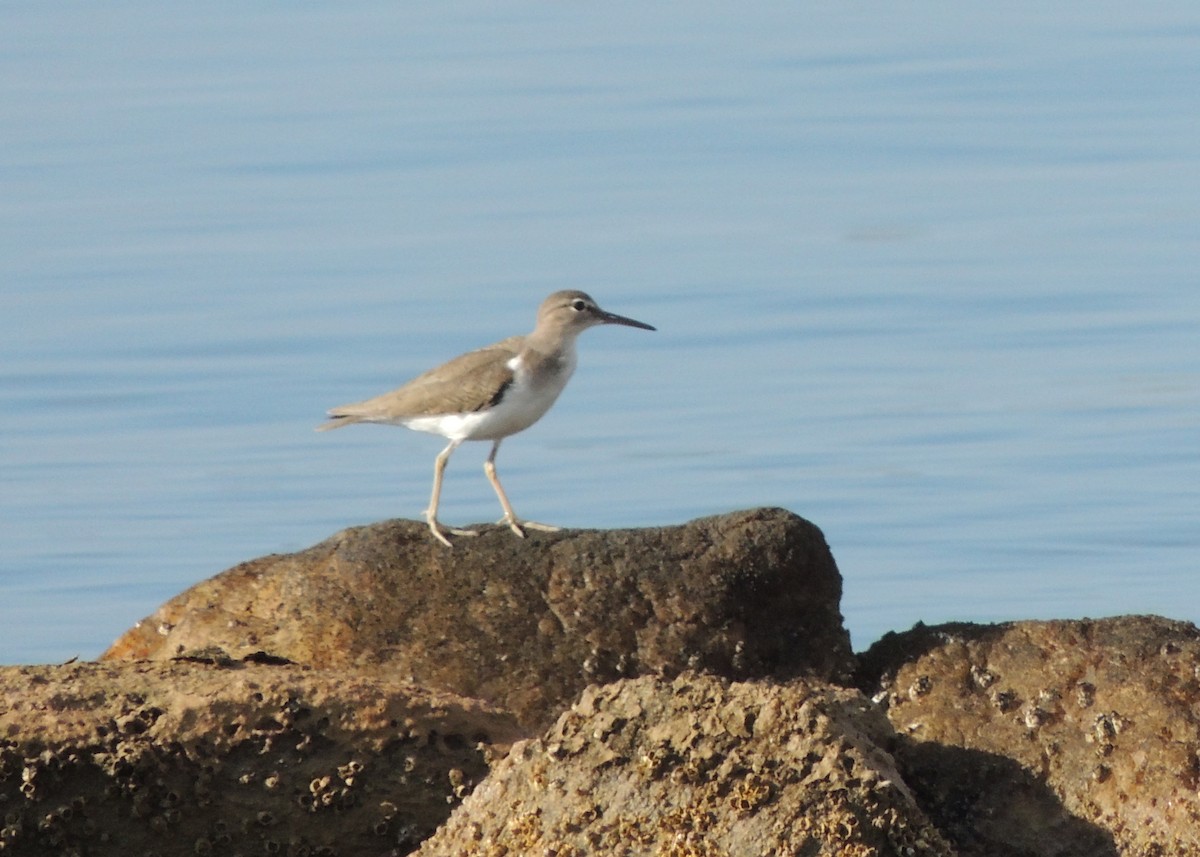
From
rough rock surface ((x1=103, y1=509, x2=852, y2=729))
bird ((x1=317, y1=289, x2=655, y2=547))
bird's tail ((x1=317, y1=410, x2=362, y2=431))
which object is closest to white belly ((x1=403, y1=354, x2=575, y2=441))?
bird ((x1=317, y1=289, x2=655, y2=547))

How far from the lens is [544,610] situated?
6.64 m

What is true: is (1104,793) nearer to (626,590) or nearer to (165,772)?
(626,590)

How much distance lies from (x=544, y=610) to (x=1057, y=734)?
159 centimetres

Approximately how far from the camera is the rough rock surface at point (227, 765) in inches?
208

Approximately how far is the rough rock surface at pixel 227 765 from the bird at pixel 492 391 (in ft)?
9.27

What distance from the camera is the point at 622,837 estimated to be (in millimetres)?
4758

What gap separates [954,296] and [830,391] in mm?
3313

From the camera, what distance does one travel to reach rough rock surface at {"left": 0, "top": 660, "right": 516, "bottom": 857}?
5.28 meters

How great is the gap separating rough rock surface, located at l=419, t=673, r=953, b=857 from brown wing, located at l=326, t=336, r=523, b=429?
3.59 metres

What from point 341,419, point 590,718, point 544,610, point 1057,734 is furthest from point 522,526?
point 590,718

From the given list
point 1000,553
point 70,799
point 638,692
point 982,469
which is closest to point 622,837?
point 638,692

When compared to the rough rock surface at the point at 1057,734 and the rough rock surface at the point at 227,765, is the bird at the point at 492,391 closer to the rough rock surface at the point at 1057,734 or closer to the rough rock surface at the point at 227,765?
the rough rock surface at the point at 1057,734

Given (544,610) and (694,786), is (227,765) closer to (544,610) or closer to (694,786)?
(694,786)

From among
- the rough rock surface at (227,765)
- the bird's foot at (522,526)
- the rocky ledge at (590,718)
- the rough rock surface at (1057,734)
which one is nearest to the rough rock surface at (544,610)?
the rocky ledge at (590,718)
